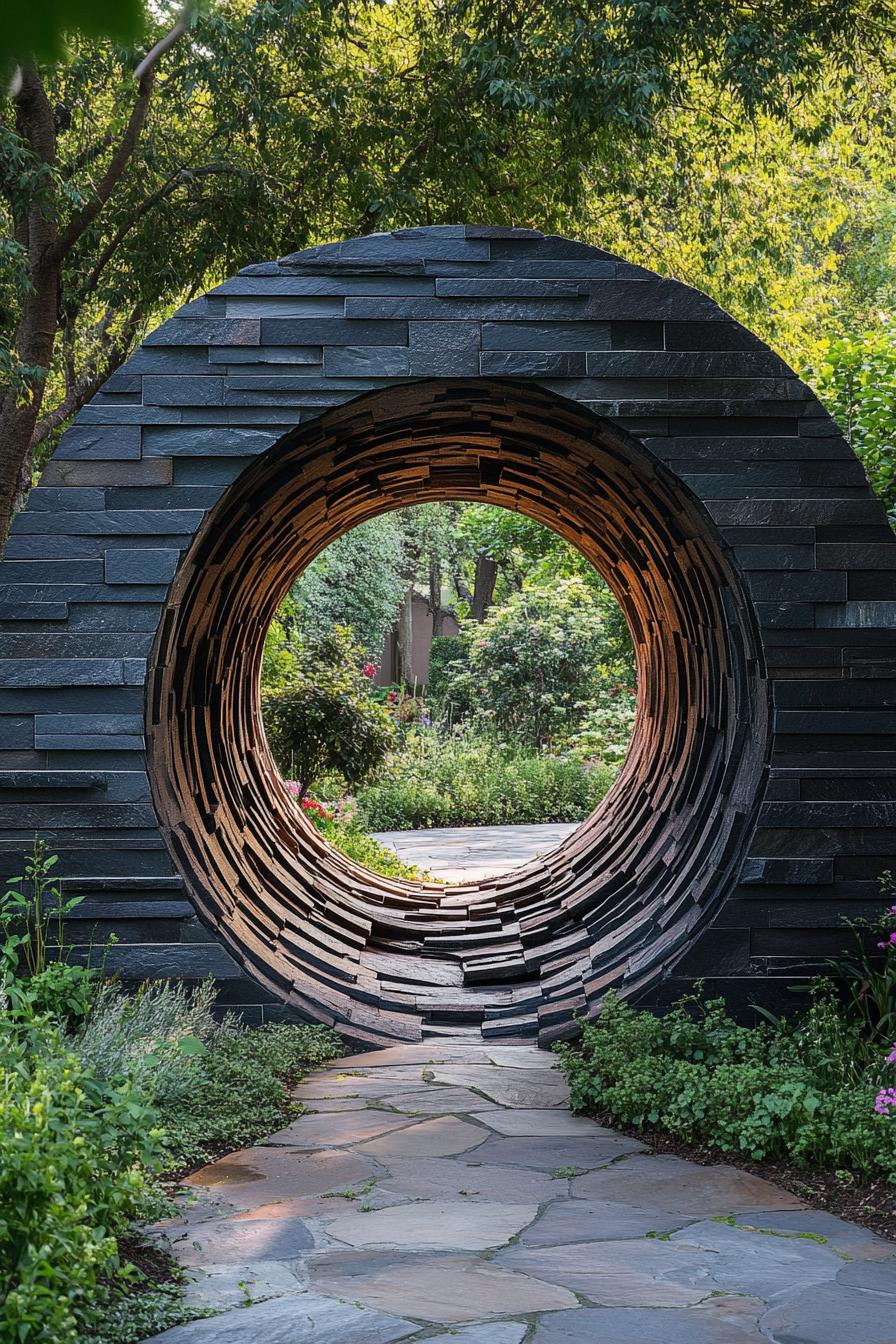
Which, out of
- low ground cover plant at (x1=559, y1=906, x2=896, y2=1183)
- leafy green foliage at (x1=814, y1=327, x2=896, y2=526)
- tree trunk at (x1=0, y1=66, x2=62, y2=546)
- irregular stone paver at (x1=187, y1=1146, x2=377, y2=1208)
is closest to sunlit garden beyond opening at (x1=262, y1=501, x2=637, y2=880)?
tree trunk at (x1=0, y1=66, x2=62, y2=546)

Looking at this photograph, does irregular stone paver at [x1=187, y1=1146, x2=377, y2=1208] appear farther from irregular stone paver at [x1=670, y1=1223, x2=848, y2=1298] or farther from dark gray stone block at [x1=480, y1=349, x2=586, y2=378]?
dark gray stone block at [x1=480, y1=349, x2=586, y2=378]

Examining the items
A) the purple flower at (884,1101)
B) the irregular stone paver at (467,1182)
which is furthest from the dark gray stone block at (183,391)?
the purple flower at (884,1101)

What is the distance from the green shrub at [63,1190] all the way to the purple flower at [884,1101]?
204 centimetres

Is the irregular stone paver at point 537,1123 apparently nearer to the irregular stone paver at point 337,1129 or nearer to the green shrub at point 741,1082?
the green shrub at point 741,1082

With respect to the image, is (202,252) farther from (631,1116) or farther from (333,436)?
(631,1116)

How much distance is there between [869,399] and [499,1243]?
5.26 metres

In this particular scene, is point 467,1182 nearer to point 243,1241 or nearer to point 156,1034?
point 243,1241

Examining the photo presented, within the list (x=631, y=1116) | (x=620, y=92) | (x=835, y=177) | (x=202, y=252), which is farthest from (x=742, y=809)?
(x=835, y=177)

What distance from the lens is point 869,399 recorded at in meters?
7.17

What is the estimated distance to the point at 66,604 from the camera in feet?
16.2

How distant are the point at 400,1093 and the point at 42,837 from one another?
1.61 metres

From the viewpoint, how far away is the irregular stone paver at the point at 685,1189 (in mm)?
3648

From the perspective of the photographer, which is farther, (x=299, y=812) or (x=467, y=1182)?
(x=299, y=812)

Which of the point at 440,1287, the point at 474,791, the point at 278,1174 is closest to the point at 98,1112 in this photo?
the point at 440,1287
